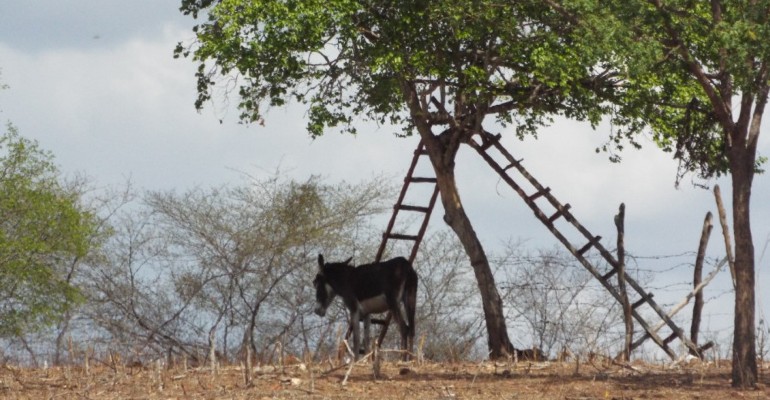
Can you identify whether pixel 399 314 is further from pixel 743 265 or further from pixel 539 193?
pixel 743 265

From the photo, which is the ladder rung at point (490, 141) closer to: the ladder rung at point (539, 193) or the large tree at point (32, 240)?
the ladder rung at point (539, 193)

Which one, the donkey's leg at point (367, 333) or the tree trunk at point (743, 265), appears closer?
the tree trunk at point (743, 265)

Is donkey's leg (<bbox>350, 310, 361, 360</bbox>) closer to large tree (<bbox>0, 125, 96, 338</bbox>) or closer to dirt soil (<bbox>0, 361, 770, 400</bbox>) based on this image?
dirt soil (<bbox>0, 361, 770, 400</bbox>)

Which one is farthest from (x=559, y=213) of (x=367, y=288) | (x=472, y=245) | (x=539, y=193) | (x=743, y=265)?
(x=743, y=265)

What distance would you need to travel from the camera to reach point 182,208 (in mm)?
30516

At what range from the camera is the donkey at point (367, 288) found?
64.1 ft

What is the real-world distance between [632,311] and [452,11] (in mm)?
5780

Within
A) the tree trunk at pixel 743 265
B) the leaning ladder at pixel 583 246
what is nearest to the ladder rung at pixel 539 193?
the leaning ladder at pixel 583 246

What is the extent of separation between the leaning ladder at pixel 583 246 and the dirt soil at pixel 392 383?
2.95 metres

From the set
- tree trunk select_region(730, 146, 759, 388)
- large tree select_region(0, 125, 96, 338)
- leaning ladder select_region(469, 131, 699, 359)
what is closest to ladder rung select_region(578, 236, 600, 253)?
leaning ladder select_region(469, 131, 699, 359)

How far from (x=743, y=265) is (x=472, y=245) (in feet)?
23.1

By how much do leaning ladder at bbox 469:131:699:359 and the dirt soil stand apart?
9.67 feet

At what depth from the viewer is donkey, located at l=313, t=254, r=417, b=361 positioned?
64.1 ft

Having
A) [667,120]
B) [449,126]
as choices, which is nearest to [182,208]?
[449,126]
